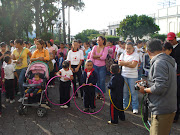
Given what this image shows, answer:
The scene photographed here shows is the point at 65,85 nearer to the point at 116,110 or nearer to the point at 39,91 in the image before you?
the point at 39,91

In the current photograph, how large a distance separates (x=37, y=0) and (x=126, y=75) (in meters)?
16.8

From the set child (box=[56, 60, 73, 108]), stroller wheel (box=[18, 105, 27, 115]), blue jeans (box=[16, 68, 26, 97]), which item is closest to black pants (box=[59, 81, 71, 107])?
child (box=[56, 60, 73, 108])

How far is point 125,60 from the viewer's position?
222 inches

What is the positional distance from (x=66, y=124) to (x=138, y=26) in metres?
56.0

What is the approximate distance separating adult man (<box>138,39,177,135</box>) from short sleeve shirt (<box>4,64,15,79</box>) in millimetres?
5056

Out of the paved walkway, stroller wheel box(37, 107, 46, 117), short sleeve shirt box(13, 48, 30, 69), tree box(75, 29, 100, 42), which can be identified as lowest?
the paved walkway

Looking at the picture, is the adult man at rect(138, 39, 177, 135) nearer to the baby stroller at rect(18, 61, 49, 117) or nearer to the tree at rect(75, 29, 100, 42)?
the baby stroller at rect(18, 61, 49, 117)

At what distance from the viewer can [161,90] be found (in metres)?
2.70

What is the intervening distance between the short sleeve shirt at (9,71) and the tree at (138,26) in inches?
2151

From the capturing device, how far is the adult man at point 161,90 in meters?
2.70

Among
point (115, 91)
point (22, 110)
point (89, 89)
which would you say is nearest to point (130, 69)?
point (115, 91)

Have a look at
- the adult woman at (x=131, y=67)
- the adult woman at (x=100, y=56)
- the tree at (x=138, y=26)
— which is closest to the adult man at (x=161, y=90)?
the adult woman at (x=131, y=67)

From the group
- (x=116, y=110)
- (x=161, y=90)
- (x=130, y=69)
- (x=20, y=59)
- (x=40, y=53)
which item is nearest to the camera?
(x=161, y=90)

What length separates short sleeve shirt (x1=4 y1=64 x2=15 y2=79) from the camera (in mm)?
6547
